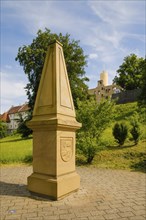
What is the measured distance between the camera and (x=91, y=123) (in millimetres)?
11422

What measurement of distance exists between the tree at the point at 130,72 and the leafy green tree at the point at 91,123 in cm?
4100

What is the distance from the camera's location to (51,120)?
5.56 metres

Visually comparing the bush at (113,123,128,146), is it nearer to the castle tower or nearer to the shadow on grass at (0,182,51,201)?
the shadow on grass at (0,182,51,201)

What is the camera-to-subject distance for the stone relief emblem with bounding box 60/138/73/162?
5.77m

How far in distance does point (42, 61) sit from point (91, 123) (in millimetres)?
20445

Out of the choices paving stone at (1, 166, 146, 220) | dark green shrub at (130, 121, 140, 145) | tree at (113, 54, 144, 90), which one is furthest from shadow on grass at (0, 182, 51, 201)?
tree at (113, 54, 144, 90)

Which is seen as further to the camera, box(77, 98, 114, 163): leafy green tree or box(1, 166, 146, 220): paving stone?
box(77, 98, 114, 163): leafy green tree

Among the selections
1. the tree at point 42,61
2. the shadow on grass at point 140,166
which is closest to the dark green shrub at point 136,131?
the shadow on grass at point 140,166

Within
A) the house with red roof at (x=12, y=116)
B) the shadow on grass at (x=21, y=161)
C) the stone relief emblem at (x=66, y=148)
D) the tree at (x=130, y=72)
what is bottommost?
the shadow on grass at (x=21, y=161)

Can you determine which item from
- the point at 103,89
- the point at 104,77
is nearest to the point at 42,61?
the point at 103,89

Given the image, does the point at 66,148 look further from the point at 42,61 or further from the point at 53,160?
the point at 42,61

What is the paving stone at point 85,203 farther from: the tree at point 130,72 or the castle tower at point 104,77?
the castle tower at point 104,77

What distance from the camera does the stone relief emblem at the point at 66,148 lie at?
5.77 m

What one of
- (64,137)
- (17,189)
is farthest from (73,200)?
(17,189)
